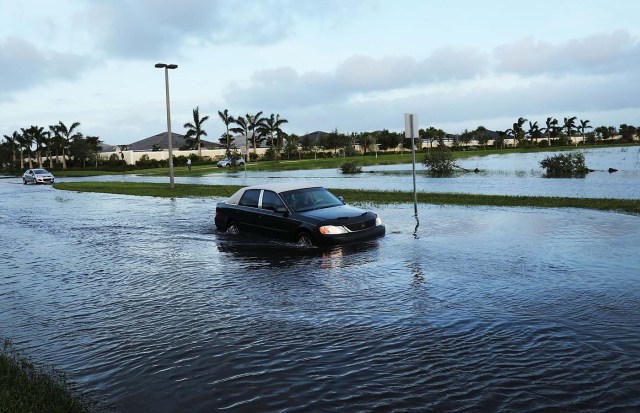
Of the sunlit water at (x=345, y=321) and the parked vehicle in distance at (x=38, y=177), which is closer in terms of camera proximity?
the sunlit water at (x=345, y=321)

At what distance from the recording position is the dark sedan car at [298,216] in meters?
12.0

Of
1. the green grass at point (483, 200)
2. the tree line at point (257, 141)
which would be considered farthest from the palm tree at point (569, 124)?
the green grass at point (483, 200)

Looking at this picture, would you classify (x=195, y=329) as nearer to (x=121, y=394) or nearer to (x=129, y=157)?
(x=121, y=394)

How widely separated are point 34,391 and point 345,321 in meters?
3.38

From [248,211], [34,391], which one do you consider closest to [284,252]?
[248,211]

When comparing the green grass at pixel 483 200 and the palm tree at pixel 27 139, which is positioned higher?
the palm tree at pixel 27 139

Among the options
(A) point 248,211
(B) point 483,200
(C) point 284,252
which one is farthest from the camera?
(B) point 483,200

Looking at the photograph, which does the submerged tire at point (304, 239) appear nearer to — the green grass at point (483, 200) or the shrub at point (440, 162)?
the green grass at point (483, 200)

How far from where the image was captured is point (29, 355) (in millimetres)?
6043

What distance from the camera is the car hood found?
481 inches

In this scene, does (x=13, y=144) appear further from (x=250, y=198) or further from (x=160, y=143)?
(x=250, y=198)

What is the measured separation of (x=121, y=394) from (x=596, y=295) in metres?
5.98

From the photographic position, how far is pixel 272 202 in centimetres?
1342

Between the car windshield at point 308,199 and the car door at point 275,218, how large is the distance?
0.74 feet
